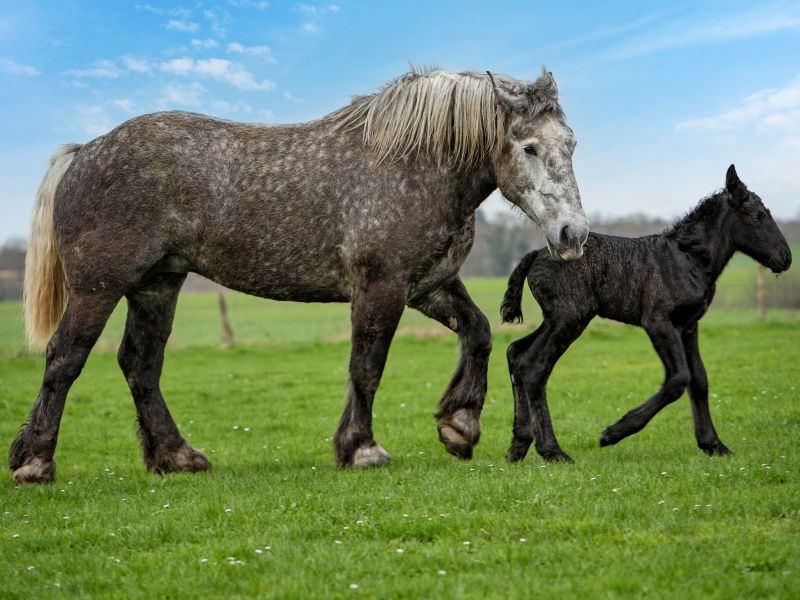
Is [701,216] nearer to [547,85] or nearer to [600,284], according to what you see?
[600,284]

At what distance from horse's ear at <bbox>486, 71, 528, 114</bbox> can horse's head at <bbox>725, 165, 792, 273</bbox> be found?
191 cm

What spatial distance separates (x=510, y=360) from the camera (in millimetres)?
7945

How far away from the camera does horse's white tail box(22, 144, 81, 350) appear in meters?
8.34

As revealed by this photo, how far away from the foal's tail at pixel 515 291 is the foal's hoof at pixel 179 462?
10.0 feet

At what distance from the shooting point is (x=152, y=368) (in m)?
8.51

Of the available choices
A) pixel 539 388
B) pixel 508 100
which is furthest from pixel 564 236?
pixel 539 388

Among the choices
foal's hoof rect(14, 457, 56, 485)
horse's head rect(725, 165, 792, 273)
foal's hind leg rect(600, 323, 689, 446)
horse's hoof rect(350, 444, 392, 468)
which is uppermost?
horse's head rect(725, 165, 792, 273)

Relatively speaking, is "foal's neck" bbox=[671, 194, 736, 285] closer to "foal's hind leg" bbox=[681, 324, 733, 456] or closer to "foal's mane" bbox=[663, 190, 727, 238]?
"foal's mane" bbox=[663, 190, 727, 238]

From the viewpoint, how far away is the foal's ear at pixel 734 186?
765 centimetres

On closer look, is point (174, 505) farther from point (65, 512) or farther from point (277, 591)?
point (277, 591)

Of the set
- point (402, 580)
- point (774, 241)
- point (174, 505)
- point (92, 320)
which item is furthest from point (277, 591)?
point (774, 241)

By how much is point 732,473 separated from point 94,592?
432 centimetres

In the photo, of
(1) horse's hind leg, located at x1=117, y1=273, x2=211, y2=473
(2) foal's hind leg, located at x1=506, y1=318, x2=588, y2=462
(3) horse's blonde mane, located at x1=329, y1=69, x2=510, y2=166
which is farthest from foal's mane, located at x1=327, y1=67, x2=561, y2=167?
(1) horse's hind leg, located at x1=117, y1=273, x2=211, y2=473

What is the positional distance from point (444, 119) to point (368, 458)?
2.84 meters
